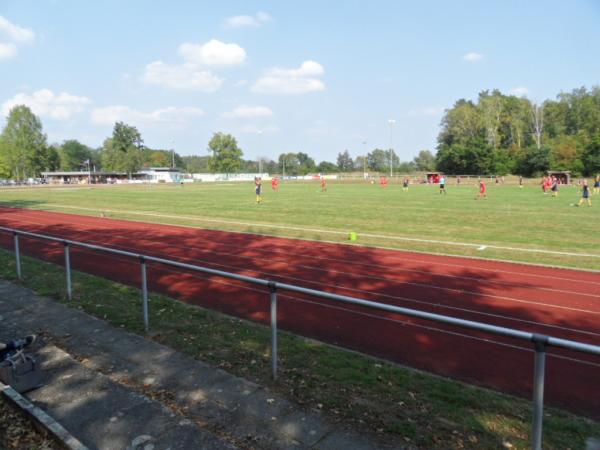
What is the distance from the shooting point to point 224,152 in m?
126

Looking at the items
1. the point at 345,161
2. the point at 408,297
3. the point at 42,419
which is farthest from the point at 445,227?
the point at 345,161

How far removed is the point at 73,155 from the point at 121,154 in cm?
6054

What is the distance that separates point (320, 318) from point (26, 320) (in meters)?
4.55

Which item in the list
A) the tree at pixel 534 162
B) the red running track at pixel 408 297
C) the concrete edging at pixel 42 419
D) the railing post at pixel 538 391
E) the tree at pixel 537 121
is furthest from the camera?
the tree at pixel 537 121

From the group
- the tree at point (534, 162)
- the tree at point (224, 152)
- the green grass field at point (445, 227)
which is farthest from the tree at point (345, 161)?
the green grass field at point (445, 227)

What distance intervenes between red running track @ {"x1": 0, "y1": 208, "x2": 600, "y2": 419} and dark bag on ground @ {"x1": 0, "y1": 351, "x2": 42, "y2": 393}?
3.30 meters

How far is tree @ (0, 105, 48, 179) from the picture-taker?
347 ft

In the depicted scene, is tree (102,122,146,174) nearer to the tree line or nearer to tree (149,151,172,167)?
tree (149,151,172,167)

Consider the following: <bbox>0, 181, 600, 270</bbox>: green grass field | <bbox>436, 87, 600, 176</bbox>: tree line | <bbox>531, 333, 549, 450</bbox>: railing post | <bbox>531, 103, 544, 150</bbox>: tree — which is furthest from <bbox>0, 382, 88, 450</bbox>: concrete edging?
<bbox>531, 103, 544, 150</bbox>: tree

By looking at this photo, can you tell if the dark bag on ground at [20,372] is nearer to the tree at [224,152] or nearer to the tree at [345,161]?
the tree at [224,152]

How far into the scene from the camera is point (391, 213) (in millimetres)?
23969

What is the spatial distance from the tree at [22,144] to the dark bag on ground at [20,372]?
121m

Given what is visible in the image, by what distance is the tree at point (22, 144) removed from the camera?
106m

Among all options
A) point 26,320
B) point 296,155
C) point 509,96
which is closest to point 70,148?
point 296,155
